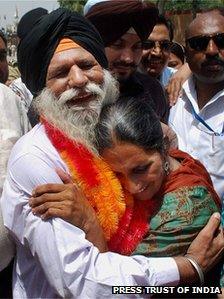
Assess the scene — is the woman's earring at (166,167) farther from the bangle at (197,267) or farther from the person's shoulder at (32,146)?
the person's shoulder at (32,146)

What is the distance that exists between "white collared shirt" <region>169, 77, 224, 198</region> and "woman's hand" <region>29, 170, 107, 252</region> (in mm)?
1291

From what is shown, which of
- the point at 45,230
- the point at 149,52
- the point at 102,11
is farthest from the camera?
the point at 149,52

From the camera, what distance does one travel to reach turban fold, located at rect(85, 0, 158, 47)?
114 inches

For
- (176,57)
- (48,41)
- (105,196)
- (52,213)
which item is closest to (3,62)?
(48,41)

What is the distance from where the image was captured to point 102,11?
9.75 feet

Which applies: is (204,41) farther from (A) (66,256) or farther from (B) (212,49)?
(A) (66,256)

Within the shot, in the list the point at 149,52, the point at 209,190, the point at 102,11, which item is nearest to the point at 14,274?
the point at 209,190

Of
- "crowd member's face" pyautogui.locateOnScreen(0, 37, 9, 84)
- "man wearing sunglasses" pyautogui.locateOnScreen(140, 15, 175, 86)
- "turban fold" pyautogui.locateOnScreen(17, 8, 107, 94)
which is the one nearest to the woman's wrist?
"turban fold" pyautogui.locateOnScreen(17, 8, 107, 94)

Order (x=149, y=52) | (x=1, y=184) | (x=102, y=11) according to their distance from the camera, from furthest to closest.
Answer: (x=149, y=52)
(x=102, y=11)
(x=1, y=184)

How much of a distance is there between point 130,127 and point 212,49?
1.40 metres

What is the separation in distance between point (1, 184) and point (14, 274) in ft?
1.23

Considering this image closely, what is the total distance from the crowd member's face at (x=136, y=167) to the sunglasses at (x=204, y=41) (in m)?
1.36

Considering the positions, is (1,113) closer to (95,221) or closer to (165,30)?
(95,221)

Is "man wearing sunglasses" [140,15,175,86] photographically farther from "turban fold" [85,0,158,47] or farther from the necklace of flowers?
the necklace of flowers
